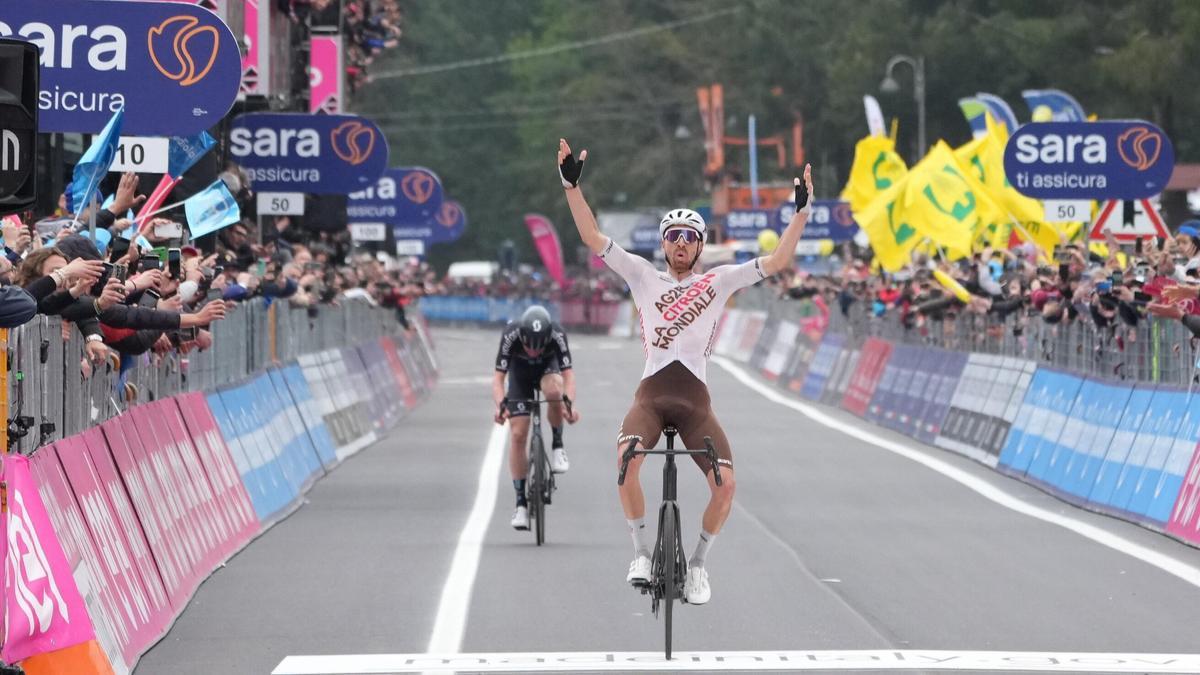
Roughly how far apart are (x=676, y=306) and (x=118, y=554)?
2.90m

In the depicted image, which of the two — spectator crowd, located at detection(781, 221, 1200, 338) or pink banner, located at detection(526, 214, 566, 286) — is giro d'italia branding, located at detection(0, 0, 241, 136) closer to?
spectator crowd, located at detection(781, 221, 1200, 338)

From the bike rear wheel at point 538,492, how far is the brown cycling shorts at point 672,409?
14.8 ft

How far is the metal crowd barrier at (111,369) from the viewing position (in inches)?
423

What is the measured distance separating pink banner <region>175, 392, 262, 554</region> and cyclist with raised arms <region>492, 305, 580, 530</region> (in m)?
1.84

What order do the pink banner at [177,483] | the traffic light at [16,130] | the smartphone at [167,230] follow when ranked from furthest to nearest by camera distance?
the smartphone at [167,230] < the pink banner at [177,483] < the traffic light at [16,130]

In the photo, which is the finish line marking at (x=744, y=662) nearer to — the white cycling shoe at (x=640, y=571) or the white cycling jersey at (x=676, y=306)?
the white cycling shoe at (x=640, y=571)

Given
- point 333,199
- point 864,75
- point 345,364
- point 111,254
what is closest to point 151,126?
point 111,254

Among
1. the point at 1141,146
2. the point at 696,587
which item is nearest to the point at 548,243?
the point at 1141,146

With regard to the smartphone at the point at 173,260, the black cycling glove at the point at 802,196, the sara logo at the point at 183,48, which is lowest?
the smartphone at the point at 173,260

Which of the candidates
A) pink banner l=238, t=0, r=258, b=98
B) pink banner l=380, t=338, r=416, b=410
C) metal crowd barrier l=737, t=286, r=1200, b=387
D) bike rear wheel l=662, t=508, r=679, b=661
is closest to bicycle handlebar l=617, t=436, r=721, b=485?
bike rear wheel l=662, t=508, r=679, b=661

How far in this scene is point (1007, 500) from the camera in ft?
66.7

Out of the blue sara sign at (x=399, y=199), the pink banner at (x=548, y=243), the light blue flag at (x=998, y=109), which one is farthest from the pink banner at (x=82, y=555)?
the pink banner at (x=548, y=243)

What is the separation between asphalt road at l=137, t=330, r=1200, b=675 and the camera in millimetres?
11898

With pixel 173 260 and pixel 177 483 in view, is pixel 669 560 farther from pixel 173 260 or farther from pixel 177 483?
pixel 177 483
